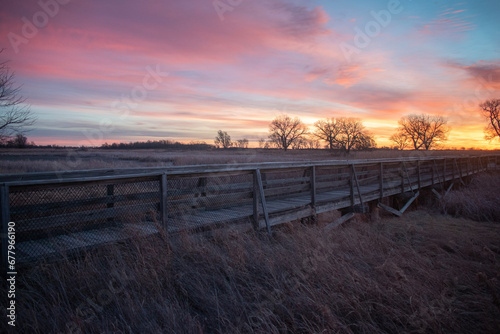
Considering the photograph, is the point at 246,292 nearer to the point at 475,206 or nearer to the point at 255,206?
the point at 255,206

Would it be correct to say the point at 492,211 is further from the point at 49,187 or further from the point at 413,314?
the point at 49,187

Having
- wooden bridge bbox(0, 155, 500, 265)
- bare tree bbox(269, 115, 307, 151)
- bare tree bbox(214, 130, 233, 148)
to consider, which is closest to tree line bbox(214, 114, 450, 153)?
bare tree bbox(269, 115, 307, 151)

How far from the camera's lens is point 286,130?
2739 inches

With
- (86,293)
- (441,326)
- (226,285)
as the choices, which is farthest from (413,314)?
(86,293)

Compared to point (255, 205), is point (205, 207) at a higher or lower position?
lower

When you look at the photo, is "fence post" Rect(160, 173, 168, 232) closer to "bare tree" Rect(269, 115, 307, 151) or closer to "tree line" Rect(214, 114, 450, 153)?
"tree line" Rect(214, 114, 450, 153)

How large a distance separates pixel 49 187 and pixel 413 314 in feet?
14.2

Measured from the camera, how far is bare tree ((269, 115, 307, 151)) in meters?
68.4

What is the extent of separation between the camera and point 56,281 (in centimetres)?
325

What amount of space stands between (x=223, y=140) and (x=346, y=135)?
51465 mm

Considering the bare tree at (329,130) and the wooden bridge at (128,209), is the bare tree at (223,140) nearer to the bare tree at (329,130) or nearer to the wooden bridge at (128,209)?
the bare tree at (329,130)

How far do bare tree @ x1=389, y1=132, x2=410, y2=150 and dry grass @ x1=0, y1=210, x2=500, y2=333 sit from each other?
240 feet

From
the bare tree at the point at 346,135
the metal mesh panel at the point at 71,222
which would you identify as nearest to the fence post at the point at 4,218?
the metal mesh panel at the point at 71,222

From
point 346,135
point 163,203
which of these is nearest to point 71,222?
point 163,203
